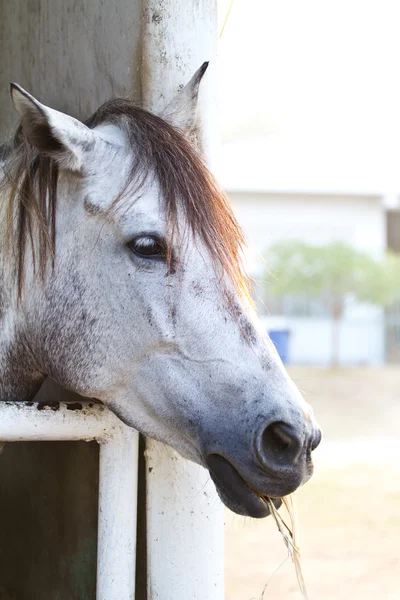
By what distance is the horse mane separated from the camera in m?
1.66

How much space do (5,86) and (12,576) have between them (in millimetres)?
1736

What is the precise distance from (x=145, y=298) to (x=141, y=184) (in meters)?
0.28

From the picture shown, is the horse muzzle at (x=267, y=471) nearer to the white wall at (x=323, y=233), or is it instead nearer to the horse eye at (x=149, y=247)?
the horse eye at (x=149, y=247)

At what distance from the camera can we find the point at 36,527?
7.47ft

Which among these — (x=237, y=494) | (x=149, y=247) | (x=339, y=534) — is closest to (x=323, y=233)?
(x=339, y=534)

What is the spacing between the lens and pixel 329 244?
63.2 ft

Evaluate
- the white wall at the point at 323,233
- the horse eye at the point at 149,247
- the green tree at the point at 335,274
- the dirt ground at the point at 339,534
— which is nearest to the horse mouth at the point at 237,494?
the dirt ground at the point at 339,534

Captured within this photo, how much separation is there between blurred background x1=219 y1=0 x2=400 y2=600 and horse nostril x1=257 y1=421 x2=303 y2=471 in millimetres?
555

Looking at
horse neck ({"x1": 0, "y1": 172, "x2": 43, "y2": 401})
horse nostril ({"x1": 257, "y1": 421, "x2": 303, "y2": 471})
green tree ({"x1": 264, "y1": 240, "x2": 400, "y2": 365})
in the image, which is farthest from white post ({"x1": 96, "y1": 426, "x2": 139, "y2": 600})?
green tree ({"x1": 264, "y1": 240, "x2": 400, "y2": 365})

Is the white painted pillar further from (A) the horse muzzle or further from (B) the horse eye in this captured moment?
(B) the horse eye

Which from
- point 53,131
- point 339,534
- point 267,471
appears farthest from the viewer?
point 339,534

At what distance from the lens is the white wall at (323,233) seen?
20.5 metres

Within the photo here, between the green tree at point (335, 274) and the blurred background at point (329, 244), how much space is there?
4 centimetres

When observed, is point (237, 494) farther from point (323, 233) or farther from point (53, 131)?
point (323, 233)
